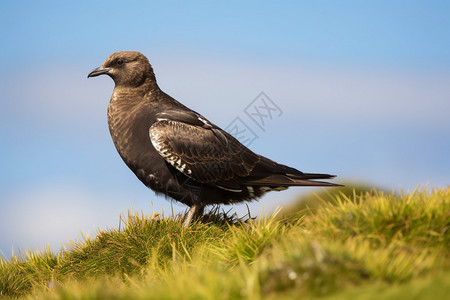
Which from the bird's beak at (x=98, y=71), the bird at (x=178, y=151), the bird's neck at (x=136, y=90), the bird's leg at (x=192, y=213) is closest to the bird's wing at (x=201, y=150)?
the bird at (x=178, y=151)

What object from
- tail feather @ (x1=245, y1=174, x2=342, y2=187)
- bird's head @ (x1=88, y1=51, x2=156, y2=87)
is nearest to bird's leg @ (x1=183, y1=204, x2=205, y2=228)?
tail feather @ (x1=245, y1=174, x2=342, y2=187)

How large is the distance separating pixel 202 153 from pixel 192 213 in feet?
2.90

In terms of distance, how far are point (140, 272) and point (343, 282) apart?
3366mm

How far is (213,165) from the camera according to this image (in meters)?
7.36

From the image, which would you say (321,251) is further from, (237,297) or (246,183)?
(246,183)

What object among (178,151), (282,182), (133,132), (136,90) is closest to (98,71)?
(136,90)

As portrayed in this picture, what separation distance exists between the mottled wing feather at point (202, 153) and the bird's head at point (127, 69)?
108 cm

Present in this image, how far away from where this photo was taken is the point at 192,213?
7273 millimetres

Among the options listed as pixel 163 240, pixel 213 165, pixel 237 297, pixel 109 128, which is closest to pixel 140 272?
pixel 163 240

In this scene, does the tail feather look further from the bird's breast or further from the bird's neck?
the bird's neck

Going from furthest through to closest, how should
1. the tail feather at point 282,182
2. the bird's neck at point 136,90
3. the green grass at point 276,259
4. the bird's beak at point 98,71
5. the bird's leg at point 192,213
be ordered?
the bird's beak at point 98,71 → the bird's neck at point 136,90 → the tail feather at point 282,182 → the bird's leg at point 192,213 → the green grass at point 276,259

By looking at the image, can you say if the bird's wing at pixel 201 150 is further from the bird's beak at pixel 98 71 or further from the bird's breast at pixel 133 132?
the bird's beak at pixel 98 71

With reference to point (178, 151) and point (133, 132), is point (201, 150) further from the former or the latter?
point (133, 132)

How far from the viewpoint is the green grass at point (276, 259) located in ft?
12.3
